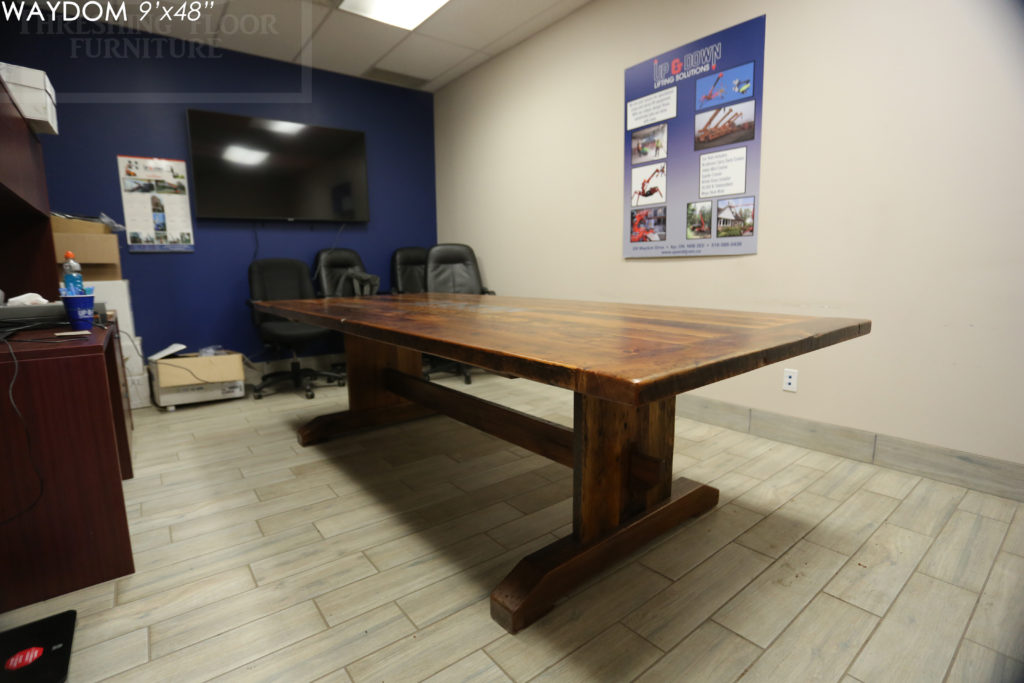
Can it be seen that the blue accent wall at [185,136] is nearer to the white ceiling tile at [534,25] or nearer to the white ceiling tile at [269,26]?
the white ceiling tile at [269,26]

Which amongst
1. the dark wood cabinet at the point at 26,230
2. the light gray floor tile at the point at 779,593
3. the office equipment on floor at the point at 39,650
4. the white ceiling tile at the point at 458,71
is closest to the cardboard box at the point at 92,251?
the dark wood cabinet at the point at 26,230

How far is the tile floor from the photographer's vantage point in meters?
1.06

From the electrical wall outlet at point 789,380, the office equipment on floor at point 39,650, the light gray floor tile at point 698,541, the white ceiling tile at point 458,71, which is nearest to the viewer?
the office equipment on floor at point 39,650

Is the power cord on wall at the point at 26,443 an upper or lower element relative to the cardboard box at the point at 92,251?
lower

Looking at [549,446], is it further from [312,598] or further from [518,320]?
[312,598]

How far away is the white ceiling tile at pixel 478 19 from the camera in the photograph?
3143 millimetres

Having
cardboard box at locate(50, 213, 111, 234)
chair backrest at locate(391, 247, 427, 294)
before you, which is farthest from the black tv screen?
cardboard box at locate(50, 213, 111, 234)

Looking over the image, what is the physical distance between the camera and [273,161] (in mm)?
3879

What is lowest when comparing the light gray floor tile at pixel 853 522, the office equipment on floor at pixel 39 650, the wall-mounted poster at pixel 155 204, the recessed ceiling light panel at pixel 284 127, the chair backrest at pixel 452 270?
the light gray floor tile at pixel 853 522

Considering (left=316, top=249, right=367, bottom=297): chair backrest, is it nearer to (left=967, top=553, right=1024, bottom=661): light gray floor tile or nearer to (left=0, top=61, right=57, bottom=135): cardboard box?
(left=0, top=61, right=57, bottom=135): cardboard box

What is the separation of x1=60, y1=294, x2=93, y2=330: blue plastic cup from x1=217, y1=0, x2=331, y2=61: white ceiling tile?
2482mm

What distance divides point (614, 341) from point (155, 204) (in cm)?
387

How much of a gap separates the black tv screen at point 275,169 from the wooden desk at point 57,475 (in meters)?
2.76

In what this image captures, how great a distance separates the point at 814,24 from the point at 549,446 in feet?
7.26
